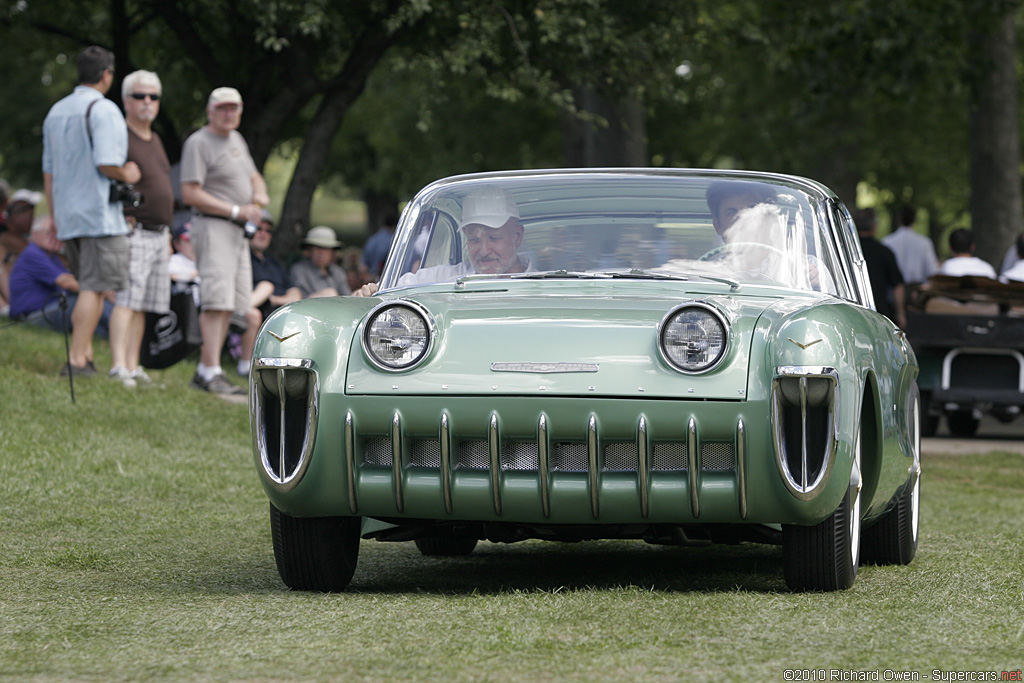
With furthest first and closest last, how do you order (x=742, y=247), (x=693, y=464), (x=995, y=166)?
(x=995, y=166) < (x=742, y=247) < (x=693, y=464)

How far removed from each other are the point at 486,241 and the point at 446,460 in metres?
1.38

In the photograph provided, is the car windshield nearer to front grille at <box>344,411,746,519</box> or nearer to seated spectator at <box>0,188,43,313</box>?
front grille at <box>344,411,746,519</box>

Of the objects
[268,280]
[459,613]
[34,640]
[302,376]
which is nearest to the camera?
[34,640]

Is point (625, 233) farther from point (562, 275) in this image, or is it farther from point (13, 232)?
point (13, 232)

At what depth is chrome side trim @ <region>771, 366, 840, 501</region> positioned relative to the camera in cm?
451

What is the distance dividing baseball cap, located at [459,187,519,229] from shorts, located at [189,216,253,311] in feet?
18.0

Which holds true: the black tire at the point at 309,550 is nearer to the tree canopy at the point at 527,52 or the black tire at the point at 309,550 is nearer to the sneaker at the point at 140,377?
the sneaker at the point at 140,377

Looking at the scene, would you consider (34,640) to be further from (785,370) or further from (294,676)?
(785,370)

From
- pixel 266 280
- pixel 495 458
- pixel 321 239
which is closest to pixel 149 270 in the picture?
pixel 266 280

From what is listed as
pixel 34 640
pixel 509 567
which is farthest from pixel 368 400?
pixel 509 567

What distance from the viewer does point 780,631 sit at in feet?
13.7

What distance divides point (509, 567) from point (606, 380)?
1670 millimetres

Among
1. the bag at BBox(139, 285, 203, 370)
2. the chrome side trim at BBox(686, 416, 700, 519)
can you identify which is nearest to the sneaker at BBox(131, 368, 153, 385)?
the bag at BBox(139, 285, 203, 370)

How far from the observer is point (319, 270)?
15.0 metres
